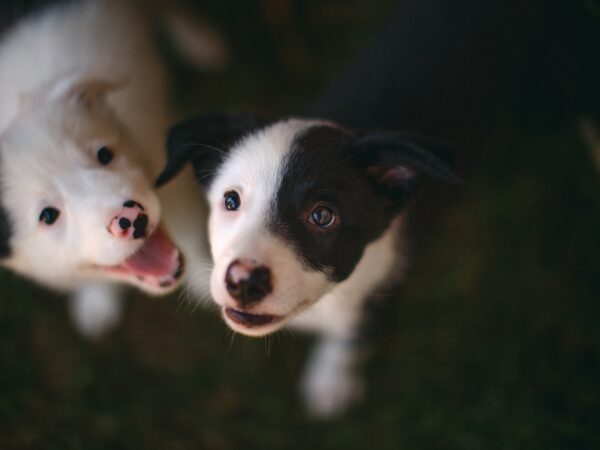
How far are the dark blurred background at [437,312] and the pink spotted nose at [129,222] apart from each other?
103cm

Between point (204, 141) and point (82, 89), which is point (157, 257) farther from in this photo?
point (82, 89)

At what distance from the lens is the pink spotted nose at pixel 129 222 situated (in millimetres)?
1598

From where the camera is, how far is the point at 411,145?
1.45m

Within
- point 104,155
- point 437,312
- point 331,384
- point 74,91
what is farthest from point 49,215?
point 437,312

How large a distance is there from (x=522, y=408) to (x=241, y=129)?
191 centimetres

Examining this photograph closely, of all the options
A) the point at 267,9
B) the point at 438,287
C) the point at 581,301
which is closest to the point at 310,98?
the point at 267,9

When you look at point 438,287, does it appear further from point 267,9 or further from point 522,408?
point 267,9

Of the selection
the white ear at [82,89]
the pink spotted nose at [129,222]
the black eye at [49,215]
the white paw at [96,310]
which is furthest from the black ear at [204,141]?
the white paw at [96,310]

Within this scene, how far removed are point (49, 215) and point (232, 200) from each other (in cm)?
63

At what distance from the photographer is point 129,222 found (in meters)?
1.61

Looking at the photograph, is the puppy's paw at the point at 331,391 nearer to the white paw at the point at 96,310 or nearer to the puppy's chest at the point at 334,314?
the puppy's chest at the point at 334,314

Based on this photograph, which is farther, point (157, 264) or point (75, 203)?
point (157, 264)

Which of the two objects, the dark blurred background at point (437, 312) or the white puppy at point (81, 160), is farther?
the dark blurred background at point (437, 312)

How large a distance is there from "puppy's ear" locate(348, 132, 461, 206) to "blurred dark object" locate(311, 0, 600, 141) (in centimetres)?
50
